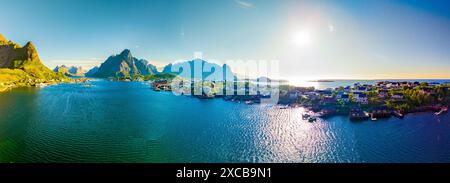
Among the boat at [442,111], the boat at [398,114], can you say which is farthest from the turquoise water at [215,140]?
the boat at [442,111]

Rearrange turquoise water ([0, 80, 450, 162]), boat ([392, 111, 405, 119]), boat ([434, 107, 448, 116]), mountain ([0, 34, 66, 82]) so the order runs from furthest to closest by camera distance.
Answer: mountain ([0, 34, 66, 82]), boat ([434, 107, 448, 116]), boat ([392, 111, 405, 119]), turquoise water ([0, 80, 450, 162])

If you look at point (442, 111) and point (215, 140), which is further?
point (442, 111)

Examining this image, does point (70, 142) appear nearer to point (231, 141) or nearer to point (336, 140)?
point (231, 141)

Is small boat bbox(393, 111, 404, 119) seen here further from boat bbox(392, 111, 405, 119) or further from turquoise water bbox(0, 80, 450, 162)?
turquoise water bbox(0, 80, 450, 162)

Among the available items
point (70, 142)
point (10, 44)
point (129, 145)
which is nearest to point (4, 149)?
point (70, 142)

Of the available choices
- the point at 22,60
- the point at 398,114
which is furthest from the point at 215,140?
the point at 22,60

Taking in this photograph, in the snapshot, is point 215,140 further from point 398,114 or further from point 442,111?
point 442,111

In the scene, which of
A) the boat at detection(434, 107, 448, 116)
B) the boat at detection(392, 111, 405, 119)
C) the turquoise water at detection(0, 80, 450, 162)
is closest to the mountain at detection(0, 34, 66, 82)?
the turquoise water at detection(0, 80, 450, 162)

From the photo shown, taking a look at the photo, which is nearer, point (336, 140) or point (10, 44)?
point (336, 140)
